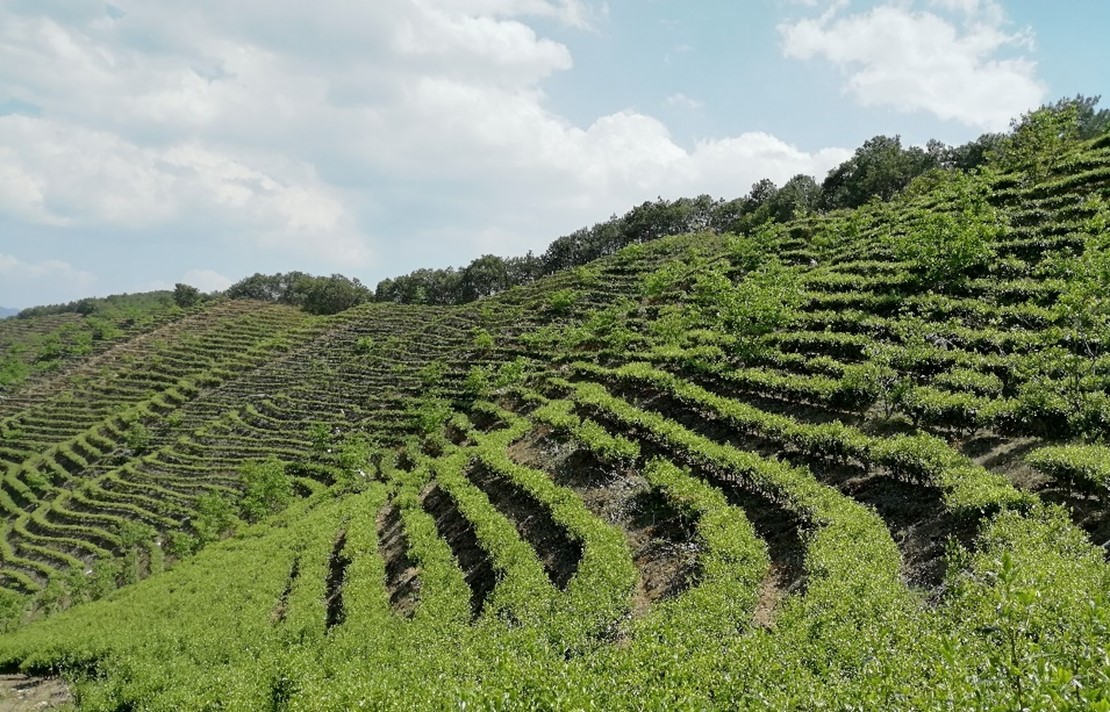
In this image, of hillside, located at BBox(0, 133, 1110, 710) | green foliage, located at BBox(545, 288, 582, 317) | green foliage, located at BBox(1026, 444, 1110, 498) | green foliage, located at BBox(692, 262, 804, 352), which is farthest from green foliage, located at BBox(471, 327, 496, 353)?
green foliage, located at BBox(1026, 444, 1110, 498)

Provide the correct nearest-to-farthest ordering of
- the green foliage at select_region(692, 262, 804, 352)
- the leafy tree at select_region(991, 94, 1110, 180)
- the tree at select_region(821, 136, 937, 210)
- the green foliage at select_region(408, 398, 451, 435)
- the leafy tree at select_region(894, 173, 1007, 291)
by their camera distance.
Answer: the leafy tree at select_region(894, 173, 1007, 291), the green foliage at select_region(692, 262, 804, 352), the leafy tree at select_region(991, 94, 1110, 180), the green foliage at select_region(408, 398, 451, 435), the tree at select_region(821, 136, 937, 210)

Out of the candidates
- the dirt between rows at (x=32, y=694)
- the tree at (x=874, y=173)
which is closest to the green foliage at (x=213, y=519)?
the dirt between rows at (x=32, y=694)

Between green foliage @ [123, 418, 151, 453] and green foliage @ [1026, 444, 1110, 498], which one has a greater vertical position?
green foliage @ [1026, 444, 1110, 498]

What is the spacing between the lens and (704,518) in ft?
60.6

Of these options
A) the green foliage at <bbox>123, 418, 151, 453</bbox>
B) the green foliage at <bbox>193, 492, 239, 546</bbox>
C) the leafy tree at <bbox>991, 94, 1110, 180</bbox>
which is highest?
the leafy tree at <bbox>991, 94, 1110, 180</bbox>

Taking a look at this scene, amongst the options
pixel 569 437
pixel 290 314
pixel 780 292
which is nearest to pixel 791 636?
pixel 569 437

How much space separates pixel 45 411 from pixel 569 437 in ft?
276

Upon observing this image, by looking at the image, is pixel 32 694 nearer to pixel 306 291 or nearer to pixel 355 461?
pixel 355 461

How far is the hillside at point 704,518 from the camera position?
30.7ft

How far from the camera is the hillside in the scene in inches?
369

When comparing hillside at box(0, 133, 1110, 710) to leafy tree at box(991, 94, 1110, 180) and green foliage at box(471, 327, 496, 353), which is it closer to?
leafy tree at box(991, 94, 1110, 180)

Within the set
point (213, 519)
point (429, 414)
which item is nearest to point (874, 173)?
point (429, 414)

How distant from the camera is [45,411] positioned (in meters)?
80.6

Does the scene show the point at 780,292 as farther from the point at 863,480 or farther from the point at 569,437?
the point at 863,480
